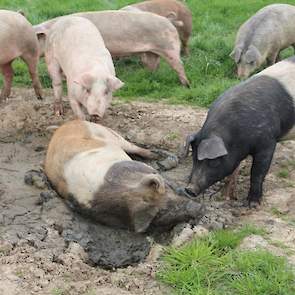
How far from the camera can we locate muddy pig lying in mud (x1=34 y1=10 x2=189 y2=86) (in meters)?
7.98

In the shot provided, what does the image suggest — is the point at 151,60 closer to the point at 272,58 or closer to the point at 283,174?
the point at 272,58

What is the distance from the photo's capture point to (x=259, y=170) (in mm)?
5137

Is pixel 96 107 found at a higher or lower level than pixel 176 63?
higher

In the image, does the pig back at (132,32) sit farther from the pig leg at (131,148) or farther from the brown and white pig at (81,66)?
the pig leg at (131,148)

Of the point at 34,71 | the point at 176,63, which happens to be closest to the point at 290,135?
the point at 176,63

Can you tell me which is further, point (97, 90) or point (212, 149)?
point (97, 90)

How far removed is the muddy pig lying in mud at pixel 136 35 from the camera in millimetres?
7984

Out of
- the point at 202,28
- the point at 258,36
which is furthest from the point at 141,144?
the point at 202,28

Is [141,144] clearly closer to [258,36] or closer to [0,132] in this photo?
[0,132]

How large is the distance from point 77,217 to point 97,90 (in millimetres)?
1564

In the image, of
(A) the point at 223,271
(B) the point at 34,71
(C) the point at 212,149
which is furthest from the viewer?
(B) the point at 34,71

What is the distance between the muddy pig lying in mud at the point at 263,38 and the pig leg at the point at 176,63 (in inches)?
33.2

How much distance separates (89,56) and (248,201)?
2.38 meters

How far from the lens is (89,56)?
6414 mm
